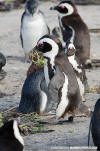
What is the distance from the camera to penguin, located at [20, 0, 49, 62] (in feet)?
43.7

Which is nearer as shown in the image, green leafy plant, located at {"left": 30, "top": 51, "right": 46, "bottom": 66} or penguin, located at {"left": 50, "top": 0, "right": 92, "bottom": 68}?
green leafy plant, located at {"left": 30, "top": 51, "right": 46, "bottom": 66}

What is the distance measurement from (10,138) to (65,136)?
128 centimetres

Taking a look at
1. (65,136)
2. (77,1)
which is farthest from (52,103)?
(77,1)

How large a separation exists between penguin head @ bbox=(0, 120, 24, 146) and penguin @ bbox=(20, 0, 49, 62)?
6626 mm

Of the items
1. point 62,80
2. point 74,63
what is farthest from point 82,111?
point 74,63

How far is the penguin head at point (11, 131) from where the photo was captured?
6414 mm

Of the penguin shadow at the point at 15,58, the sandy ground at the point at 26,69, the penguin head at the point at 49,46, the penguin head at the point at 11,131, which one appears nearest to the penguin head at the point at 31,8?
the sandy ground at the point at 26,69

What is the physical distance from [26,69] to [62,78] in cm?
397

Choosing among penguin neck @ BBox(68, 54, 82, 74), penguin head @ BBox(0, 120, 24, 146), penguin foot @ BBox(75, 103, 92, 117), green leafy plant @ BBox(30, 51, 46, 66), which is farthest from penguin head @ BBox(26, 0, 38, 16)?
penguin head @ BBox(0, 120, 24, 146)

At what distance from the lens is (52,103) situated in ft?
29.7

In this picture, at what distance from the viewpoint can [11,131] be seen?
6434 millimetres

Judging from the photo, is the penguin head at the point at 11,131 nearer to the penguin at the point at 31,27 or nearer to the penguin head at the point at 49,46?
the penguin head at the point at 49,46

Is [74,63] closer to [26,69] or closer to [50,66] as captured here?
[50,66]

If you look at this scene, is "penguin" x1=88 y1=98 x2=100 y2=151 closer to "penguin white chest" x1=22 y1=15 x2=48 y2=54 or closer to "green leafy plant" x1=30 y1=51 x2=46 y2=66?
"green leafy plant" x1=30 y1=51 x2=46 y2=66
